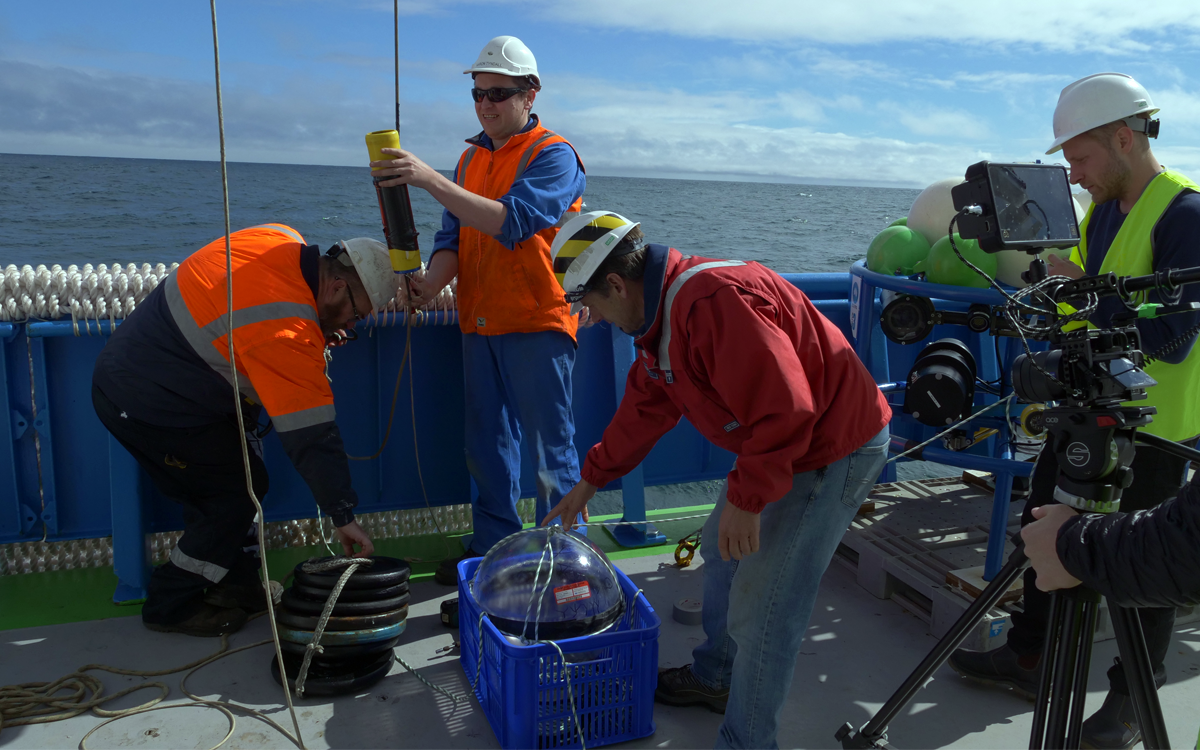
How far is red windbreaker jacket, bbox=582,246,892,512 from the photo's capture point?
208 cm

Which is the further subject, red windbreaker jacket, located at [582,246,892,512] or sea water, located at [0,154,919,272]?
sea water, located at [0,154,919,272]

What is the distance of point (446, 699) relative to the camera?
303 centimetres

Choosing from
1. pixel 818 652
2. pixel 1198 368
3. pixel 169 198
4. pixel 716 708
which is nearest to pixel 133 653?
pixel 716 708

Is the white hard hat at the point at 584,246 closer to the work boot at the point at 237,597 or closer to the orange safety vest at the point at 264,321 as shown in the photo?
the orange safety vest at the point at 264,321

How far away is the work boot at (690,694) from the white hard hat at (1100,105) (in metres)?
2.14

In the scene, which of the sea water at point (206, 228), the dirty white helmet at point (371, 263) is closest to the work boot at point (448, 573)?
the dirty white helmet at point (371, 263)

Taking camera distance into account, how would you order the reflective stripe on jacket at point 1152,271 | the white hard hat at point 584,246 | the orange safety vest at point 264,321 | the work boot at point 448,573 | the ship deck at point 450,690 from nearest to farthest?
the white hard hat at point 584,246, the reflective stripe on jacket at point 1152,271, the ship deck at point 450,690, the orange safety vest at point 264,321, the work boot at point 448,573

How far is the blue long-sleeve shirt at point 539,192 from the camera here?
11.3 feet

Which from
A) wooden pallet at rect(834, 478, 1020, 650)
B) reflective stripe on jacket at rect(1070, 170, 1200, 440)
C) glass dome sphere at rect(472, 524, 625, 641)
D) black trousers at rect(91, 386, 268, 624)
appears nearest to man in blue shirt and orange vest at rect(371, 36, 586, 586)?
glass dome sphere at rect(472, 524, 625, 641)

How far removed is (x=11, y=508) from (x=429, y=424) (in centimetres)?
188

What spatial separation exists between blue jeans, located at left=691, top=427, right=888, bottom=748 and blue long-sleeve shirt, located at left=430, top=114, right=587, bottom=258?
161 cm

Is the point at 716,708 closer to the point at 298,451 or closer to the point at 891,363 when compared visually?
the point at 298,451

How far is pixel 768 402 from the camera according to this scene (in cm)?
206

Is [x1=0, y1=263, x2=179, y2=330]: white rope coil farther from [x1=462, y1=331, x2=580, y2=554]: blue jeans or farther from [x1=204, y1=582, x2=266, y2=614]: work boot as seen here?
[x1=462, y1=331, x2=580, y2=554]: blue jeans
